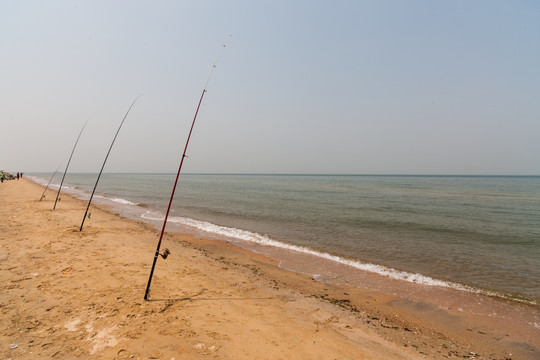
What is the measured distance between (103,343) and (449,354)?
6.09 metres

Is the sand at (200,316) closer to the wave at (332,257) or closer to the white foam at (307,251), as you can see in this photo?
the wave at (332,257)

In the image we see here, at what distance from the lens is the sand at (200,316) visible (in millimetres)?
4043

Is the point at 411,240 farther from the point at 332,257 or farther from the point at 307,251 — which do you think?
the point at 307,251

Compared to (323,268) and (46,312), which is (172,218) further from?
(46,312)

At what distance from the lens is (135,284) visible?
20.3 ft

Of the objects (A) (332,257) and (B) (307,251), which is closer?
(A) (332,257)

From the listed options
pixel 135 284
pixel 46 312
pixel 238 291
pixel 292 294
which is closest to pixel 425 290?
pixel 292 294

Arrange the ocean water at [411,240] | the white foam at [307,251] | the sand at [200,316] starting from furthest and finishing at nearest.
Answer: the ocean water at [411,240] < the white foam at [307,251] < the sand at [200,316]

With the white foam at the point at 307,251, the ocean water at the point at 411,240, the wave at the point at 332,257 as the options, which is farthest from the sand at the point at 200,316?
the ocean water at the point at 411,240

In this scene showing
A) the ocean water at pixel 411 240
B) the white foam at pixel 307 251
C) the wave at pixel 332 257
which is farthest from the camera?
the ocean water at pixel 411 240

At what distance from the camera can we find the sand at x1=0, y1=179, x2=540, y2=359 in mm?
4043

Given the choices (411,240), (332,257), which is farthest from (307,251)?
(411,240)

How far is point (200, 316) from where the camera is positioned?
500 centimetres

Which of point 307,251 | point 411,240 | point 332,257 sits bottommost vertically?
point 307,251
